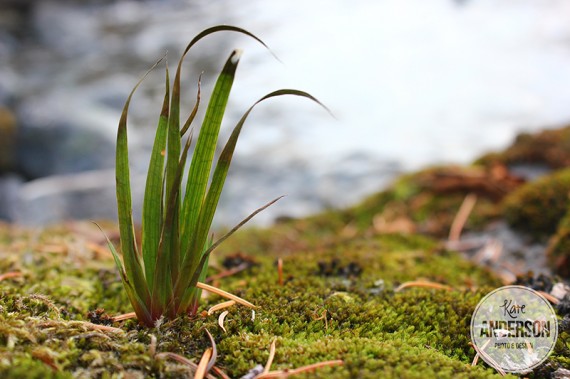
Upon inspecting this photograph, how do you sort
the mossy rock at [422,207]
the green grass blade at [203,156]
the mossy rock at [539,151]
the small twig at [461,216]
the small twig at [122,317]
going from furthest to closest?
the mossy rock at [539,151], the mossy rock at [422,207], the small twig at [461,216], the small twig at [122,317], the green grass blade at [203,156]

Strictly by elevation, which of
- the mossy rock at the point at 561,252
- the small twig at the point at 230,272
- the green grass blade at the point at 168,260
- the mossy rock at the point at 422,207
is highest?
the green grass blade at the point at 168,260

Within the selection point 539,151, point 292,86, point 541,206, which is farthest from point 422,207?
point 292,86

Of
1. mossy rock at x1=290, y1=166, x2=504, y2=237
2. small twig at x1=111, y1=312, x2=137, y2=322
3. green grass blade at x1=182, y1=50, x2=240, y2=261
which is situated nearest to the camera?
green grass blade at x1=182, y1=50, x2=240, y2=261

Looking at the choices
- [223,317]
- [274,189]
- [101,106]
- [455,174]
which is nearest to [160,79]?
[101,106]

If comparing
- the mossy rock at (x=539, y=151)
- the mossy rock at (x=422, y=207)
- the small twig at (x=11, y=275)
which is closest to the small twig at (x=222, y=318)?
the small twig at (x=11, y=275)

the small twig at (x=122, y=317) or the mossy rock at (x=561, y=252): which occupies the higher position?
the small twig at (x=122, y=317)

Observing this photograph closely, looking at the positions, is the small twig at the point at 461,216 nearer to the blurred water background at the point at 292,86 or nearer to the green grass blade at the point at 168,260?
the green grass blade at the point at 168,260

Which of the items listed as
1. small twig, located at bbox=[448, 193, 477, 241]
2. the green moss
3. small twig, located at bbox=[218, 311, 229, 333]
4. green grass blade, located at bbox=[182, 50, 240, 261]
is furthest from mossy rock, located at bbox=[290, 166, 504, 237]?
green grass blade, located at bbox=[182, 50, 240, 261]

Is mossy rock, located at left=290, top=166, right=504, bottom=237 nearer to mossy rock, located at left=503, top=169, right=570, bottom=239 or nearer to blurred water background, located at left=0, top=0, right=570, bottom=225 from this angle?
mossy rock, located at left=503, top=169, right=570, bottom=239

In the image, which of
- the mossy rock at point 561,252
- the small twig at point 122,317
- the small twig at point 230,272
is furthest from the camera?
the mossy rock at point 561,252
